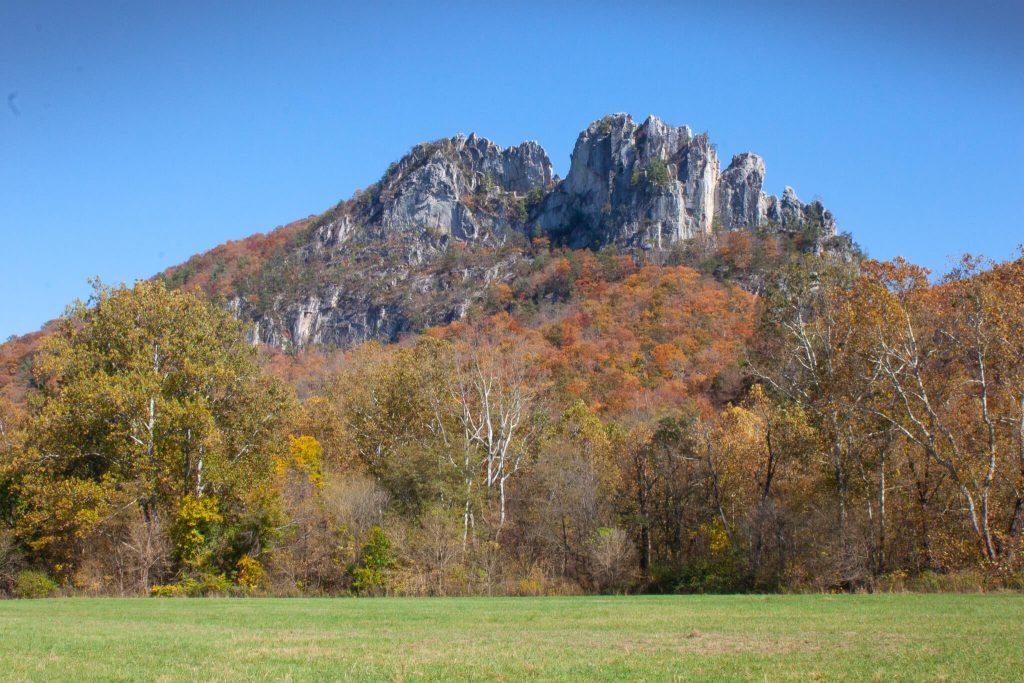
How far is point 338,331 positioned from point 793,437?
10767 cm

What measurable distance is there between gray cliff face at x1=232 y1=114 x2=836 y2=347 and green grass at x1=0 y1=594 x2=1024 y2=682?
99602 mm

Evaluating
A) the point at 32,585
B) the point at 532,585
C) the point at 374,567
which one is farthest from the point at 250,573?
the point at 532,585

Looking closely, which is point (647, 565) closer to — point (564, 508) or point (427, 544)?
point (564, 508)

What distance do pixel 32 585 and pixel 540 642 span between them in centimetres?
2635

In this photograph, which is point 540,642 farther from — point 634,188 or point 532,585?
point 634,188

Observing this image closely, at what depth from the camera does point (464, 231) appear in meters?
163

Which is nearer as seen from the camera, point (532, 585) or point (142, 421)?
point (532, 585)

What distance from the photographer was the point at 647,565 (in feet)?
110

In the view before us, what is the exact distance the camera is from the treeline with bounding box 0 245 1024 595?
26734 millimetres

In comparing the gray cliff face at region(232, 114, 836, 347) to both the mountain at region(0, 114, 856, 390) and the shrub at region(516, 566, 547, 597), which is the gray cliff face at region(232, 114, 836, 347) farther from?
the shrub at region(516, 566, 547, 597)

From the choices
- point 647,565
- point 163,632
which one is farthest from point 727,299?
point 163,632

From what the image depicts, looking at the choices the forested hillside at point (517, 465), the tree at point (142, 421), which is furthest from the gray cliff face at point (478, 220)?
the tree at point (142, 421)

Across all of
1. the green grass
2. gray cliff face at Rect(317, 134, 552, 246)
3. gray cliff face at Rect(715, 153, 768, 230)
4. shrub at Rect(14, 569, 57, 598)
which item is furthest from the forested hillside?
gray cliff face at Rect(317, 134, 552, 246)

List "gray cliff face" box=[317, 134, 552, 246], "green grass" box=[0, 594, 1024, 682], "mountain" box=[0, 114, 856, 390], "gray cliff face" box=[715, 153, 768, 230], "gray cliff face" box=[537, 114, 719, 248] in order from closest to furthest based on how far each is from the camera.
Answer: "green grass" box=[0, 594, 1024, 682] → "mountain" box=[0, 114, 856, 390] → "gray cliff face" box=[537, 114, 719, 248] → "gray cliff face" box=[715, 153, 768, 230] → "gray cliff face" box=[317, 134, 552, 246]
